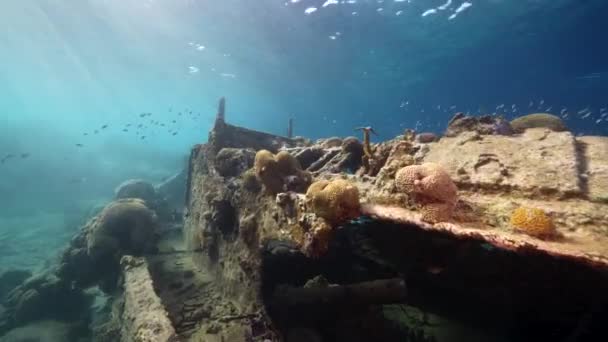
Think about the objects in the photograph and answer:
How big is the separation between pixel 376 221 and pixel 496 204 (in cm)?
134

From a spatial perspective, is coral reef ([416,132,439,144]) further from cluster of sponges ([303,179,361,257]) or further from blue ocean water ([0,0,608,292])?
blue ocean water ([0,0,608,292])

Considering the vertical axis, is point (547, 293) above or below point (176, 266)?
above

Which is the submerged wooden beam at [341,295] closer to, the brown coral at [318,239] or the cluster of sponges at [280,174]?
the brown coral at [318,239]

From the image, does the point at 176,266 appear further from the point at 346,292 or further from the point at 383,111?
the point at 383,111

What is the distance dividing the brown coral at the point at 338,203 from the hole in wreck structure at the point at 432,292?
0.37 metres

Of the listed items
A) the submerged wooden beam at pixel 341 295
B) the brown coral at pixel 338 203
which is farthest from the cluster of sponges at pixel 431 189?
the submerged wooden beam at pixel 341 295

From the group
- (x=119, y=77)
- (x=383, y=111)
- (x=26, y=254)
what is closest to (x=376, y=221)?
(x=26, y=254)

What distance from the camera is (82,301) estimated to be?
12.5 m

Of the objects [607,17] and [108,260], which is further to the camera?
[607,17]

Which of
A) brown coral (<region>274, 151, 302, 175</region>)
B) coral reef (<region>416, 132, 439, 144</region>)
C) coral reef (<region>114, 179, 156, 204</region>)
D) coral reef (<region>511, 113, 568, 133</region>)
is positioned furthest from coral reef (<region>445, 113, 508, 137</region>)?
coral reef (<region>114, 179, 156, 204</region>)

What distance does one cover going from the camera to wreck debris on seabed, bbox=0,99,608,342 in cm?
307

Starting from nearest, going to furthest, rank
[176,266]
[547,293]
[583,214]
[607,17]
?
[583,214] → [547,293] → [176,266] → [607,17]

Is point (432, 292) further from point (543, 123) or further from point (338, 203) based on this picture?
point (543, 123)

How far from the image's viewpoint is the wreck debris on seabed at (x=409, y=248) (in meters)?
3.07
